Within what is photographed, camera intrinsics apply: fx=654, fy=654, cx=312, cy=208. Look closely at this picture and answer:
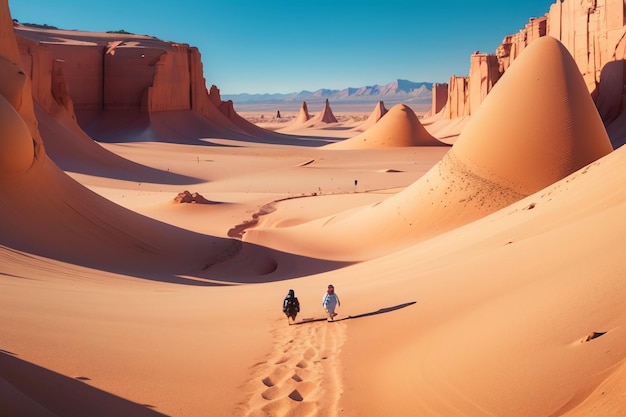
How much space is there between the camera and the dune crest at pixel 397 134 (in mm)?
42031

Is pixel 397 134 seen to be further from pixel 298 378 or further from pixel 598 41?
pixel 298 378

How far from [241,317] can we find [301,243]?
8.68m

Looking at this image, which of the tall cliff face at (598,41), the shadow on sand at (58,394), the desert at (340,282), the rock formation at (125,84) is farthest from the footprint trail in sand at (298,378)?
the rock formation at (125,84)

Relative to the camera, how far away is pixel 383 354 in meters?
5.52

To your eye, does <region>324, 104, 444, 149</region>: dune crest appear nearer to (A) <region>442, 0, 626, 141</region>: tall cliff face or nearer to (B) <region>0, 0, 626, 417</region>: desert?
(A) <region>442, 0, 626, 141</region>: tall cliff face

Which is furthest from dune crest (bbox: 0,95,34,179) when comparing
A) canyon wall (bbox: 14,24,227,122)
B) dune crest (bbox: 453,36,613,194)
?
canyon wall (bbox: 14,24,227,122)

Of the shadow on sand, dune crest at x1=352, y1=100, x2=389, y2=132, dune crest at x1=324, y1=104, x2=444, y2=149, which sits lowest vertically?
the shadow on sand

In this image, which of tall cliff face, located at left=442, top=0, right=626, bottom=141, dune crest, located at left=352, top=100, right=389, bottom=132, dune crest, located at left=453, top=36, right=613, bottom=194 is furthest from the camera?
dune crest, located at left=352, top=100, right=389, bottom=132

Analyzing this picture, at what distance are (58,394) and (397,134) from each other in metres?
39.3

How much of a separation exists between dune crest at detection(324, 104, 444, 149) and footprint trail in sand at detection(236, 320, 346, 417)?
3593 cm

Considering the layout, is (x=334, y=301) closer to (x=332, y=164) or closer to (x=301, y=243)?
(x=301, y=243)

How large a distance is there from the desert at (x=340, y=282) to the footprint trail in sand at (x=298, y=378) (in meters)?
0.02

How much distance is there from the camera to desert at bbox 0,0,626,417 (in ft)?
13.9

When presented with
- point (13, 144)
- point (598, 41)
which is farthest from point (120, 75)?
point (13, 144)
